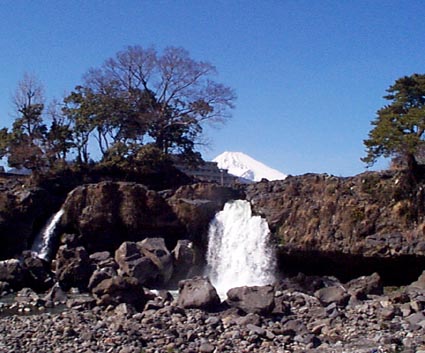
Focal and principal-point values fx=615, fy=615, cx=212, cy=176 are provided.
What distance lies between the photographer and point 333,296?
76.7 feet

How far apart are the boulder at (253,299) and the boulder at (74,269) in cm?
852

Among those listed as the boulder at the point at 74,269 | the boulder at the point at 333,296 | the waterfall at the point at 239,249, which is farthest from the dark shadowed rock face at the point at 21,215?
the boulder at the point at 333,296

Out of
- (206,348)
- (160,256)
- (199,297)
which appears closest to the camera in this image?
(206,348)

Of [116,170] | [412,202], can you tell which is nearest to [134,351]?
[412,202]

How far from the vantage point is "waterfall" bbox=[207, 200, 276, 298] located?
96.9 ft

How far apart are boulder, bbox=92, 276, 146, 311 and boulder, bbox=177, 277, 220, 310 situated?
1.67 meters

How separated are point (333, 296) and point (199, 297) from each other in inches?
206

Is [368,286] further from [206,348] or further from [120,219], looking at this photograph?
[120,219]

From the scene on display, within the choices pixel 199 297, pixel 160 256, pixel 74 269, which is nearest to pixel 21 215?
pixel 74 269

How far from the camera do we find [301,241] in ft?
97.1

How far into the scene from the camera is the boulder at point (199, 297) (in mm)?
21906

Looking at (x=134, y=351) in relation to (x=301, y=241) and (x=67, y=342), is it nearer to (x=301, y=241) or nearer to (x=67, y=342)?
(x=67, y=342)

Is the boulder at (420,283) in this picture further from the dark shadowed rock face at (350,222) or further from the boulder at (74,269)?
the boulder at (74,269)

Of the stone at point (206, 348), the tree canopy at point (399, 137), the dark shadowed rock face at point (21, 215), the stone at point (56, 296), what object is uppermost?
the tree canopy at point (399, 137)
